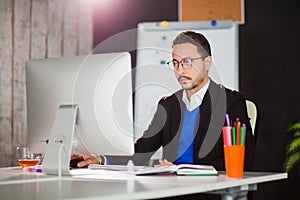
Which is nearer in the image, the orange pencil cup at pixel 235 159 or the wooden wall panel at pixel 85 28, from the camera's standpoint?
the orange pencil cup at pixel 235 159

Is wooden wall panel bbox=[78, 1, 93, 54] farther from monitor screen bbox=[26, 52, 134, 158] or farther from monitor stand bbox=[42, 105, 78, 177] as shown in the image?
monitor stand bbox=[42, 105, 78, 177]

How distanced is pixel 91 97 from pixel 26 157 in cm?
57

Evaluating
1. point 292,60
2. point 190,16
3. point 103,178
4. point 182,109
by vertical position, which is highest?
point 190,16

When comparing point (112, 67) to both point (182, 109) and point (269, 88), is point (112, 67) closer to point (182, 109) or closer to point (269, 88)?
point (182, 109)

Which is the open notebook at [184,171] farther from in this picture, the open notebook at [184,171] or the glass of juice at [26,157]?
the glass of juice at [26,157]

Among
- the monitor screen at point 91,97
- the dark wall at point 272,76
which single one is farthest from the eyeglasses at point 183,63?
the dark wall at point 272,76

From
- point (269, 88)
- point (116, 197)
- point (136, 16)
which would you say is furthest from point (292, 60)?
point (116, 197)

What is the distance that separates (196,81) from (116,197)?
1.35 m

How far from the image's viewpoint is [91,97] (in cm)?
245

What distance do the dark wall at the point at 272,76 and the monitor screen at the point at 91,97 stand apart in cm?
259

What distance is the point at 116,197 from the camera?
1.74 metres

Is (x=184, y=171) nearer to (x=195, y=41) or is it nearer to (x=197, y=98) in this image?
(x=197, y=98)

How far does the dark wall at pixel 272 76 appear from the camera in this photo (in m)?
4.77

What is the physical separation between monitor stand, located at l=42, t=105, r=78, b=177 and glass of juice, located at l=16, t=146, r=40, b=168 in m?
0.26
